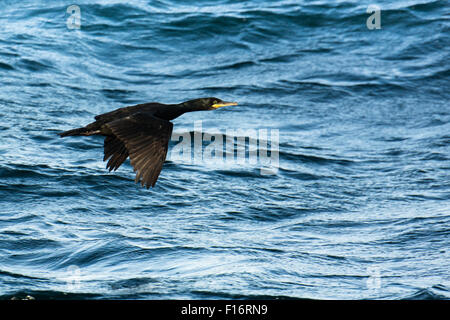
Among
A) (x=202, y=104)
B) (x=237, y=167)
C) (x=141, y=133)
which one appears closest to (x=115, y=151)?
(x=141, y=133)

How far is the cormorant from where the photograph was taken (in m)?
6.36

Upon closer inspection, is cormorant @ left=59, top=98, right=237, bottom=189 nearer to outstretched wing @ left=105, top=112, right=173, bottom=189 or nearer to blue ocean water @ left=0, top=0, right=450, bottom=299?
outstretched wing @ left=105, top=112, right=173, bottom=189

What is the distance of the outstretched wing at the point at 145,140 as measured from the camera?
6312 mm

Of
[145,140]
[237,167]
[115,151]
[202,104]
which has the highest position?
[237,167]

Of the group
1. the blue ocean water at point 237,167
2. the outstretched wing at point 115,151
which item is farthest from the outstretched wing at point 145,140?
the blue ocean water at point 237,167

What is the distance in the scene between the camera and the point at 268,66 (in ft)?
45.6

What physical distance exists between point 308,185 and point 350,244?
7.00 ft

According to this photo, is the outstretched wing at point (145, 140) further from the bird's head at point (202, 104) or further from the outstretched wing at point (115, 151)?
the bird's head at point (202, 104)

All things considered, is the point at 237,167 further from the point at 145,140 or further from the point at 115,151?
the point at 145,140

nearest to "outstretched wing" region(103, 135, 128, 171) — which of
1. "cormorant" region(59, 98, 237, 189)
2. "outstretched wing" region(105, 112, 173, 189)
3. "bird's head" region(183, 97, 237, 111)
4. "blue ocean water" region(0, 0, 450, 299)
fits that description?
"cormorant" region(59, 98, 237, 189)

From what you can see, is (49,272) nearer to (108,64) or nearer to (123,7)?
(108,64)

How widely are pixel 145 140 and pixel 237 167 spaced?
13.8 feet

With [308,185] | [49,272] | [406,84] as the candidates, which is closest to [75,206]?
[49,272]

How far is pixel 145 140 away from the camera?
6512 millimetres
